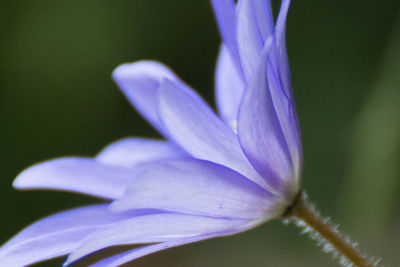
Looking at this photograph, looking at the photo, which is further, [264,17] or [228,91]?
[228,91]

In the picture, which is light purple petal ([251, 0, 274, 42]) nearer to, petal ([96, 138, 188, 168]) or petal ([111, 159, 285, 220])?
petal ([111, 159, 285, 220])

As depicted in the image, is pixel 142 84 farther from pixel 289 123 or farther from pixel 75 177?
pixel 289 123

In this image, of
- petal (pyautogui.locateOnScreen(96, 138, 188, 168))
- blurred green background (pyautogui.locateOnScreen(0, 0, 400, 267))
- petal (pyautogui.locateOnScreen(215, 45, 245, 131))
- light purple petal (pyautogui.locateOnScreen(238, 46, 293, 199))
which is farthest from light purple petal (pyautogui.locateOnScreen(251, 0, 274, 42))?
blurred green background (pyautogui.locateOnScreen(0, 0, 400, 267))

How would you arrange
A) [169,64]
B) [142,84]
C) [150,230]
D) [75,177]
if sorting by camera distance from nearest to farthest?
[150,230] → [75,177] → [142,84] → [169,64]

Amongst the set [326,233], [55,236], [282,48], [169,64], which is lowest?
[169,64]

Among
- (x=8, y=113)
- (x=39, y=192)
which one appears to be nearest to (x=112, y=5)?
(x=8, y=113)

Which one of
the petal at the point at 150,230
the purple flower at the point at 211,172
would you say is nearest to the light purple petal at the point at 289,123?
the purple flower at the point at 211,172

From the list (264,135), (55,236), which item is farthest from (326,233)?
(55,236)
